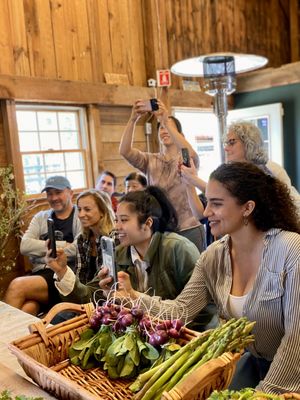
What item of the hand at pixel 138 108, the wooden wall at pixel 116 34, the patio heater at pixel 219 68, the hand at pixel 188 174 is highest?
the wooden wall at pixel 116 34

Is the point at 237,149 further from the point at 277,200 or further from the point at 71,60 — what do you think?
the point at 71,60

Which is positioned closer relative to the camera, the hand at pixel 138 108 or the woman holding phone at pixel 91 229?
the woman holding phone at pixel 91 229

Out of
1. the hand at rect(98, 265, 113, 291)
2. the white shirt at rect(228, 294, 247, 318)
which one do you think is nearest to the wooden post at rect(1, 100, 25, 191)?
the hand at rect(98, 265, 113, 291)

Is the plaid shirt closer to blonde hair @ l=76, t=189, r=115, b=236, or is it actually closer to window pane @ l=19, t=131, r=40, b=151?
blonde hair @ l=76, t=189, r=115, b=236

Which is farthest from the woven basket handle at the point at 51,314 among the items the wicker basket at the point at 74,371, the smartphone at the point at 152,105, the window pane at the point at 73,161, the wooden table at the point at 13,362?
the window pane at the point at 73,161

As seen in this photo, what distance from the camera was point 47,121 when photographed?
3.64 meters

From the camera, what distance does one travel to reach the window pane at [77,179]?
3838 mm

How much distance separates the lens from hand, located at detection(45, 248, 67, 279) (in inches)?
64.2

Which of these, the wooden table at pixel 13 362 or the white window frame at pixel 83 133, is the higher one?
the white window frame at pixel 83 133

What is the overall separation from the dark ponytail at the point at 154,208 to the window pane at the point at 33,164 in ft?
6.26

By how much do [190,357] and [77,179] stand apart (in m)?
3.15

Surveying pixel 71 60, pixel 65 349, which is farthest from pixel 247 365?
pixel 71 60

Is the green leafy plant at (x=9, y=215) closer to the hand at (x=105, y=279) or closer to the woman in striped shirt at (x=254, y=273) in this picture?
the hand at (x=105, y=279)

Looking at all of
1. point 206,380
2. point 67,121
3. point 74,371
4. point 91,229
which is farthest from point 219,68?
point 206,380
